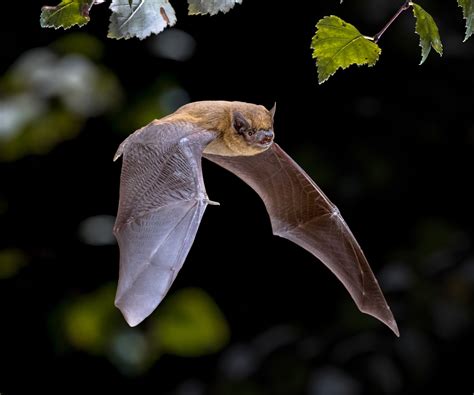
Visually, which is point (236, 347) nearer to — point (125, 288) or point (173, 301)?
point (173, 301)

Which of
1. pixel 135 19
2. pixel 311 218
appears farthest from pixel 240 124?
pixel 311 218

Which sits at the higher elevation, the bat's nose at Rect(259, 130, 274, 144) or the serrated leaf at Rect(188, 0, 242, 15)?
the serrated leaf at Rect(188, 0, 242, 15)

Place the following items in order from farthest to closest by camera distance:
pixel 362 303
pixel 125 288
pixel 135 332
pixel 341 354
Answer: pixel 341 354, pixel 135 332, pixel 362 303, pixel 125 288

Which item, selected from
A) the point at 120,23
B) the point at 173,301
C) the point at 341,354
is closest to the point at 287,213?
the point at 120,23

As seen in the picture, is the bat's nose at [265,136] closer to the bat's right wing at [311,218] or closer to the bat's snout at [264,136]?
the bat's snout at [264,136]

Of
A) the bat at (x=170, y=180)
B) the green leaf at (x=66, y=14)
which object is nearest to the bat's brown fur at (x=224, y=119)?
the bat at (x=170, y=180)

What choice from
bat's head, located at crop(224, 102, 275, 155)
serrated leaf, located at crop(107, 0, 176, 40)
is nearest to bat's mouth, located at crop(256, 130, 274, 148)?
bat's head, located at crop(224, 102, 275, 155)

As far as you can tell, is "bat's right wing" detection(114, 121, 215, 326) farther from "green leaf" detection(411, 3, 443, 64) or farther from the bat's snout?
"green leaf" detection(411, 3, 443, 64)
